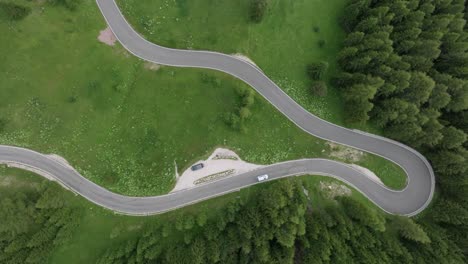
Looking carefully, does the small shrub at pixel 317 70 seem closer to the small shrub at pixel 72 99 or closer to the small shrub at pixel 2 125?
the small shrub at pixel 72 99

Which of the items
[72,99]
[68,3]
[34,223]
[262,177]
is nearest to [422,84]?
[262,177]

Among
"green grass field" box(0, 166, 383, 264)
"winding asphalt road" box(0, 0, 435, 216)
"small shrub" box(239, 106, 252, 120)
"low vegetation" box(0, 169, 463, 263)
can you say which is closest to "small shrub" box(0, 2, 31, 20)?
"winding asphalt road" box(0, 0, 435, 216)

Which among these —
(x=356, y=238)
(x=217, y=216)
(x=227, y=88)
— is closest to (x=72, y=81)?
(x=227, y=88)

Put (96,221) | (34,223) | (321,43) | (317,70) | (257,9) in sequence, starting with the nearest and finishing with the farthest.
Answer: (34,223), (96,221), (257,9), (317,70), (321,43)

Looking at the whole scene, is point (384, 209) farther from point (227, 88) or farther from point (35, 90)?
point (35, 90)

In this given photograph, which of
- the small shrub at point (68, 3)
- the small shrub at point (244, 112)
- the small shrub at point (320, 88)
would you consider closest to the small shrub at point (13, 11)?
the small shrub at point (68, 3)

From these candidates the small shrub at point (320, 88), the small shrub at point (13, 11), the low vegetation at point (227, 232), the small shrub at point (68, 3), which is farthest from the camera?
the small shrub at point (320, 88)

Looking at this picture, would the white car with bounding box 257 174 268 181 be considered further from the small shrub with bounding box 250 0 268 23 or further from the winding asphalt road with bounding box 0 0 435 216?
the small shrub with bounding box 250 0 268 23

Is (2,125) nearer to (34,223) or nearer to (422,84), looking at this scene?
(34,223)
